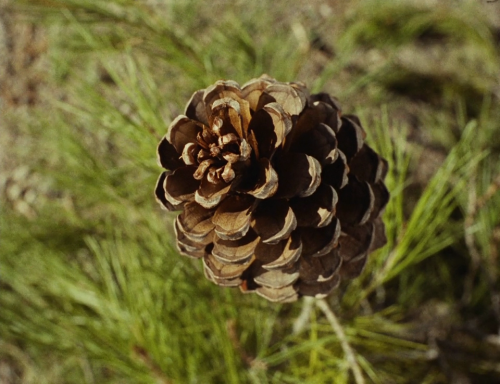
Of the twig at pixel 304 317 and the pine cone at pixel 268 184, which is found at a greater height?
the pine cone at pixel 268 184

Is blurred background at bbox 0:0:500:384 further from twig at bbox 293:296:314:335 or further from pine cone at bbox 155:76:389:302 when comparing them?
pine cone at bbox 155:76:389:302

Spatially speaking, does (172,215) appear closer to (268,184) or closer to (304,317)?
(304,317)

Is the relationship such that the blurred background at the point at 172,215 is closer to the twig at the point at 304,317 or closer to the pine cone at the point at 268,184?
the twig at the point at 304,317

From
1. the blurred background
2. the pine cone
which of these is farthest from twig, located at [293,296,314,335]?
the pine cone

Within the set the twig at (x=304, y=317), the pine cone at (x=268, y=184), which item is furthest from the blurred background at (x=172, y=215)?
the pine cone at (x=268, y=184)

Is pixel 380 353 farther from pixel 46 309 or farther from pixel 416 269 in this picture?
pixel 46 309

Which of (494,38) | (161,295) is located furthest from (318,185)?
(494,38)
